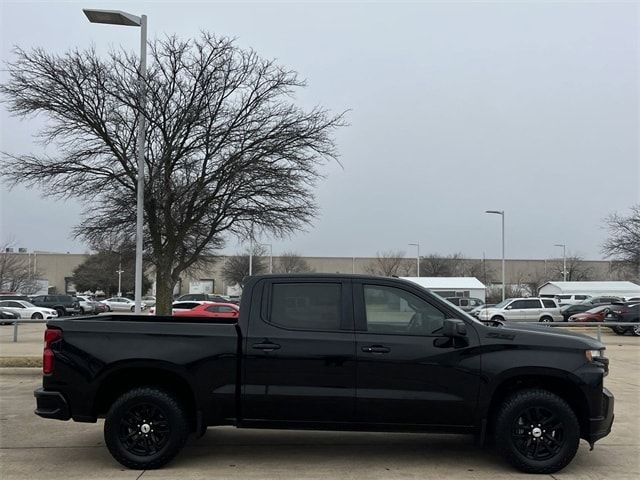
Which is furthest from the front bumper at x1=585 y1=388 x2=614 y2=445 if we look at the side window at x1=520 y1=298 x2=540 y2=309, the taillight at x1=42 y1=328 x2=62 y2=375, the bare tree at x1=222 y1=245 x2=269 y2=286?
the bare tree at x1=222 y1=245 x2=269 y2=286

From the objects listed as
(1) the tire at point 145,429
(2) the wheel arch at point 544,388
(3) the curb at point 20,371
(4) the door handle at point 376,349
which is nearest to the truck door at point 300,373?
(4) the door handle at point 376,349

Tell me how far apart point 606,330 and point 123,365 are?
100ft

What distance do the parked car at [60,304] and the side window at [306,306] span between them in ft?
131

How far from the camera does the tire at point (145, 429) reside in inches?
223

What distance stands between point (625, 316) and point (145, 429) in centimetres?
2829

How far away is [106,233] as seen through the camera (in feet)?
49.2

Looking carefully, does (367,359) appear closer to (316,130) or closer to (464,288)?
(316,130)

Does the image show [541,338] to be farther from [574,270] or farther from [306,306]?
[574,270]

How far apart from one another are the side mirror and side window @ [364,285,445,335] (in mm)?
233

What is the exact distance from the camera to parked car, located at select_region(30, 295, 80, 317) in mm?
41969

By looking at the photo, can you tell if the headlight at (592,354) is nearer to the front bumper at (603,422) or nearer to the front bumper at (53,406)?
the front bumper at (603,422)

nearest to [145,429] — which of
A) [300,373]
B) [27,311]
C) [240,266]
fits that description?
[300,373]

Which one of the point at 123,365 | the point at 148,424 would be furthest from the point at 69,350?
the point at 148,424

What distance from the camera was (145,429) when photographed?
575 cm
